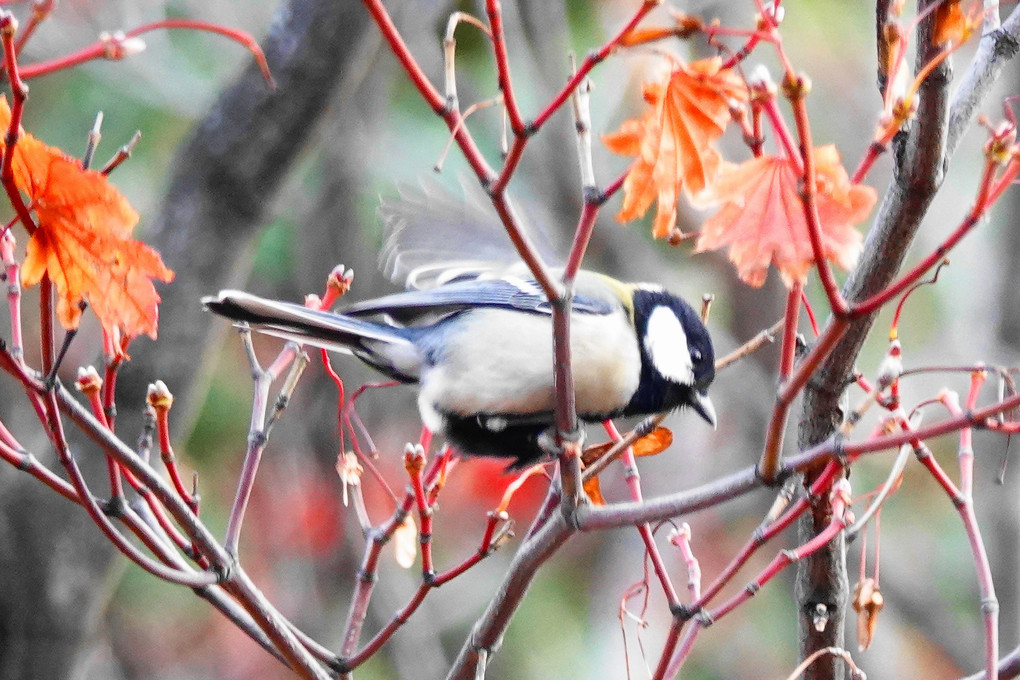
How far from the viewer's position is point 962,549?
14.9 feet

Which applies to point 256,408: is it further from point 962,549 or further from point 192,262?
point 962,549

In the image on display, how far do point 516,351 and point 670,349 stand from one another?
0.87ft

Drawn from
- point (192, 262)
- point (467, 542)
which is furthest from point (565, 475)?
point (467, 542)

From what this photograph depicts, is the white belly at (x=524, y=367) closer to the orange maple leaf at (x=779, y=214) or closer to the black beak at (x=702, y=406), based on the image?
the black beak at (x=702, y=406)

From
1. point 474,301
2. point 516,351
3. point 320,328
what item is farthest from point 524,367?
point 320,328

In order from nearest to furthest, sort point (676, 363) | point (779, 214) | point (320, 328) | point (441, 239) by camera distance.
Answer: point (779, 214), point (320, 328), point (676, 363), point (441, 239)

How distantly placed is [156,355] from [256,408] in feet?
3.40

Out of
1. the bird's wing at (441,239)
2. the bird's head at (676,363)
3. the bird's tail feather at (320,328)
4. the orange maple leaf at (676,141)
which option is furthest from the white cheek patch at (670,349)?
the orange maple leaf at (676,141)

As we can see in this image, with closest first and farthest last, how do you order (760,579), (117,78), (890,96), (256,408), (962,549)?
1. (890,96)
2. (760,579)
3. (256,408)
4. (117,78)
5. (962,549)

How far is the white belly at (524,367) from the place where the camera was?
1757 mm

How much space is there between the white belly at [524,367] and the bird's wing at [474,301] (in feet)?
0.06

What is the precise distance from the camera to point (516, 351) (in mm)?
1795

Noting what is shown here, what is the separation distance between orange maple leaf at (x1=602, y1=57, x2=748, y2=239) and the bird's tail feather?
0.59 metres

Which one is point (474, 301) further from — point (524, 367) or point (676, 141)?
point (676, 141)
